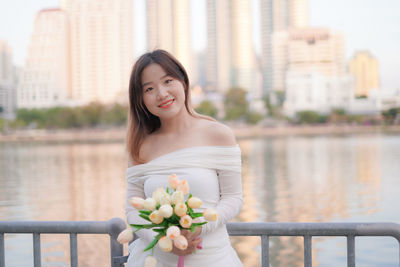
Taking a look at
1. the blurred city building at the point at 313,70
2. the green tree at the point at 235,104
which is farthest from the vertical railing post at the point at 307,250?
the blurred city building at the point at 313,70

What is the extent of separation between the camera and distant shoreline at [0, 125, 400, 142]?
73.1 metres

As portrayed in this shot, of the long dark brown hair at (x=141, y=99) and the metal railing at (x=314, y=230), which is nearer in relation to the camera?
the long dark brown hair at (x=141, y=99)

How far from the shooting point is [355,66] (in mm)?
154125

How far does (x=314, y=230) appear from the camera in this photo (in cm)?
227

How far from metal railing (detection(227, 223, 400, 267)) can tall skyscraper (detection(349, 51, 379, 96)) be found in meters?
156

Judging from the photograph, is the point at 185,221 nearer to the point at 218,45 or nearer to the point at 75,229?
the point at 75,229

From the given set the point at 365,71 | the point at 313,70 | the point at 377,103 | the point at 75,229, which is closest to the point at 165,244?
the point at 75,229

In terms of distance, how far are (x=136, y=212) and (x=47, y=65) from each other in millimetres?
107063

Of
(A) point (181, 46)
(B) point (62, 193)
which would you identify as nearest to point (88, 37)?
(A) point (181, 46)

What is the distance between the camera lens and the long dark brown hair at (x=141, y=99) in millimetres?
2098

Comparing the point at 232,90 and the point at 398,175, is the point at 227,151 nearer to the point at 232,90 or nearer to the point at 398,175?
the point at 398,175

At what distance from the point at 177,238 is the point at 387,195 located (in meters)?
14.3

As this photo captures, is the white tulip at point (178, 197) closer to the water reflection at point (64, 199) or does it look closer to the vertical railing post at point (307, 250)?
the vertical railing post at point (307, 250)

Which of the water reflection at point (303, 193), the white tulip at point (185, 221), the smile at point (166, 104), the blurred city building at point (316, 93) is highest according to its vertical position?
the blurred city building at point (316, 93)
